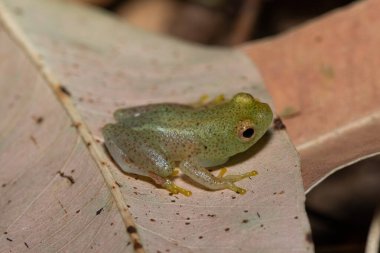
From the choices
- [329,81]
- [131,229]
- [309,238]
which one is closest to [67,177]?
[131,229]

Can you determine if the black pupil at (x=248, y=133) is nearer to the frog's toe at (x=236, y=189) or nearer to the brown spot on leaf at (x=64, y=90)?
the frog's toe at (x=236, y=189)

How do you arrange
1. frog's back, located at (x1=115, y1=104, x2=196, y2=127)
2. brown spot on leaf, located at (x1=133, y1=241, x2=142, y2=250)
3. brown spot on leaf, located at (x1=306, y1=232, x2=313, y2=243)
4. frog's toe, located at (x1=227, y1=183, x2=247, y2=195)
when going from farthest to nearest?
1. frog's back, located at (x1=115, y1=104, x2=196, y2=127)
2. frog's toe, located at (x1=227, y1=183, x2=247, y2=195)
3. brown spot on leaf, located at (x1=133, y1=241, x2=142, y2=250)
4. brown spot on leaf, located at (x1=306, y1=232, x2=313, y2=243)

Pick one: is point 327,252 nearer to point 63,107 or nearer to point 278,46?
point 278,46

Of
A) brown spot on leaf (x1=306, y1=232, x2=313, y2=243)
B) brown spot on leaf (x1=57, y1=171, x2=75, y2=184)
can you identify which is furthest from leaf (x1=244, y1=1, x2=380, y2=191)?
brown spot on leaf (x1=57, y1=171, x2=75, y2=184)

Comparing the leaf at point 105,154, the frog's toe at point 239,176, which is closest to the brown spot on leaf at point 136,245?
the leaf at point 105,154

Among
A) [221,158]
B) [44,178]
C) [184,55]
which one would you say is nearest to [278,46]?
[184,55]

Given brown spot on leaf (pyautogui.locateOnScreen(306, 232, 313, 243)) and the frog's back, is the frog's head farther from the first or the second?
brown spot on leaf (pyautogui.locateOnScreen(306, 232, 313, 243))
